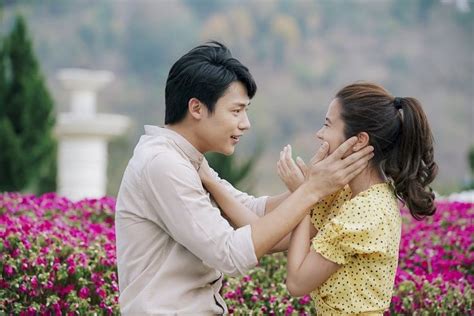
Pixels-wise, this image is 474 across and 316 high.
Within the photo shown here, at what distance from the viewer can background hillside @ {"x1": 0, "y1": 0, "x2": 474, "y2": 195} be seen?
36.2m

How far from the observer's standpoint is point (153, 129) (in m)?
3.10

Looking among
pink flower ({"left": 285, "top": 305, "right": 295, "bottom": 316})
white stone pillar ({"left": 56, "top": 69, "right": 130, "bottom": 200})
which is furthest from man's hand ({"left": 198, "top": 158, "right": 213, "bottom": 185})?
white stone pillar ({"left": 56, "top": 69, "right": 130, "bottom": 200})

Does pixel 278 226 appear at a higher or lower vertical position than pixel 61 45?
higher

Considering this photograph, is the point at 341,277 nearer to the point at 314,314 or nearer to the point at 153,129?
the point at 153,129

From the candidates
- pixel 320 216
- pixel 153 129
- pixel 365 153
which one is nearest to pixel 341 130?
pixel 365 153

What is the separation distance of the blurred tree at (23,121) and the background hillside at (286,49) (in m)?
20.4

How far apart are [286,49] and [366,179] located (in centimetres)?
3681

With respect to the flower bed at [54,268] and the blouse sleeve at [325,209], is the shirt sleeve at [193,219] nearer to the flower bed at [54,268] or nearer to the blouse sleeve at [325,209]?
the blouse sleeve at [325,209]

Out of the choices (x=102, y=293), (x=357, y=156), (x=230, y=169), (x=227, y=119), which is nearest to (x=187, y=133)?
(x=227, y=119)

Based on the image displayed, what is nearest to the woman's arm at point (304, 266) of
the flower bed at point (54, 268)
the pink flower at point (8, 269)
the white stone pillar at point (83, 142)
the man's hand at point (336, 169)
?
the man's hand at point (336, 169)

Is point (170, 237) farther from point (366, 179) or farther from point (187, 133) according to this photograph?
point (366, 179)

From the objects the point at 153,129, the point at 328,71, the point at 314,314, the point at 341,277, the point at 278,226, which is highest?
the point at 153,129

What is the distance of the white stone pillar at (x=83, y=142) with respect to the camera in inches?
500

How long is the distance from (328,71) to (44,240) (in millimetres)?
34792
